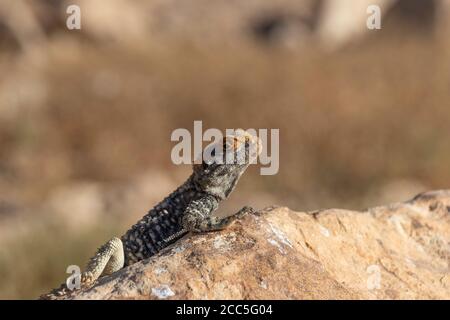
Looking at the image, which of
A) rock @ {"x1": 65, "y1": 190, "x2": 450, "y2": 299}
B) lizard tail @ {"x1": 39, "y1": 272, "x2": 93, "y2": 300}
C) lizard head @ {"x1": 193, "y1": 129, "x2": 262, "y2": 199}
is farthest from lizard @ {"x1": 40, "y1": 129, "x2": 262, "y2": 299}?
rock @ {"x1": 65, "y1": 190, "x2": 450, "y2": 299}

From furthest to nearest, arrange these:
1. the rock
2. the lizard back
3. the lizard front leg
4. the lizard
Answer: the lizard back < the lizard < the lizard front leg < the rock

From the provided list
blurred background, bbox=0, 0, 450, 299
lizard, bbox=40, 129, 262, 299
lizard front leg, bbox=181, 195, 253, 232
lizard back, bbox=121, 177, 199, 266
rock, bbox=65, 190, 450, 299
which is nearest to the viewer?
rock, bbox=65, 190, 450, 299

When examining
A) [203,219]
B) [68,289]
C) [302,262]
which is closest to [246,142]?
[203,219]

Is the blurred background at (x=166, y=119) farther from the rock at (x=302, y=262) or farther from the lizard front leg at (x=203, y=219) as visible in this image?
the rock at (x=302, y=262)

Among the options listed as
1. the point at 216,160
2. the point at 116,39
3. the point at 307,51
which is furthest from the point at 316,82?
the point at 216,160

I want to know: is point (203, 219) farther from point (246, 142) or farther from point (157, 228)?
point (246, 142)

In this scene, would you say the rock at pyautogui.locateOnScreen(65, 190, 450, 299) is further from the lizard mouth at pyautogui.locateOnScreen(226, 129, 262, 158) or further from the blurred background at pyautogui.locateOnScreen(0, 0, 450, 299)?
the blurred background at pyautogui.locateOnScreen(0, 0, 450, 299)

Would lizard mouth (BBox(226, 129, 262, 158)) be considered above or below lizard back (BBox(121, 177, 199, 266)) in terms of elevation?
above
